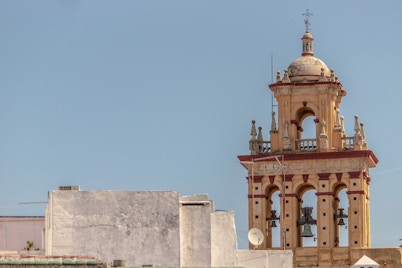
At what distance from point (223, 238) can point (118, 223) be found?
4.58 metres

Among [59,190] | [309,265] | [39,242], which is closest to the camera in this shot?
[59,190]

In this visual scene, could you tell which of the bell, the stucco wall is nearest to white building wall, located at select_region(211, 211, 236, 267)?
the stucco wall

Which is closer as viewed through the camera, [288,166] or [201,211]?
[201,211]

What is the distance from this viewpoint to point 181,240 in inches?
2653

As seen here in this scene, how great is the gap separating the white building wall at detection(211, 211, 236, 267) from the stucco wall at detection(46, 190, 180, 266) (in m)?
2.74

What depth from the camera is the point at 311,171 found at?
334ft

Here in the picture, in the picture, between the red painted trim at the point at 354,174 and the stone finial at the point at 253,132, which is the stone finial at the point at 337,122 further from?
the stone finial at the point at 253,132

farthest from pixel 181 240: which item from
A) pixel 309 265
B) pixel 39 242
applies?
pixel 309 265

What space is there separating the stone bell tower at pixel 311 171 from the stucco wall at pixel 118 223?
3410 cm

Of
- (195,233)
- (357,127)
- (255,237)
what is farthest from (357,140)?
(195,233)

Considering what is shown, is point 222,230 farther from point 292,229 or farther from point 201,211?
point 292,229

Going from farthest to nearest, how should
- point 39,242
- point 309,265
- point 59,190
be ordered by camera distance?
point 309,265, point 39,242, point 59,190

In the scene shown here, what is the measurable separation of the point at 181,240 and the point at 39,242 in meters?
14.5

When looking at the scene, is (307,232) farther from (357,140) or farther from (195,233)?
(195,233)
